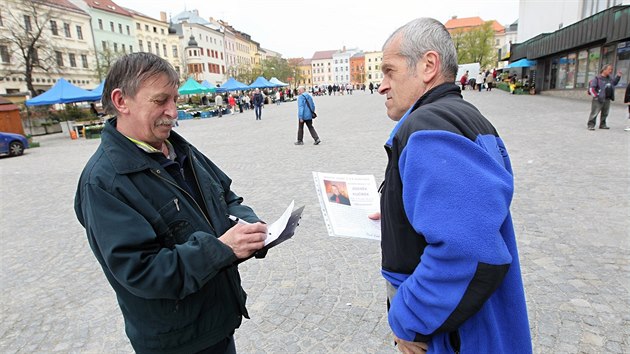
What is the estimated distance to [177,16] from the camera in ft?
307

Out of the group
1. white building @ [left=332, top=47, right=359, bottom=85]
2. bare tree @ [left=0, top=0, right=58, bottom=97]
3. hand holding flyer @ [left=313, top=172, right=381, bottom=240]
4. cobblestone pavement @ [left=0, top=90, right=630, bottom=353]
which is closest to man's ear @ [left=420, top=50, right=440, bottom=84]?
hand holding flyer @ [left=313, top=172, right=381, bottom=240]

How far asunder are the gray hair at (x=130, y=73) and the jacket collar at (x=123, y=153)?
0.13m

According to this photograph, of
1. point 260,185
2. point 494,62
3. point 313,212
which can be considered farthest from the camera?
point 494,62

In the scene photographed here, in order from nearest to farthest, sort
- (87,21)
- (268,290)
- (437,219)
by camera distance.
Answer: (437,219)
(268,290)
(87,21)

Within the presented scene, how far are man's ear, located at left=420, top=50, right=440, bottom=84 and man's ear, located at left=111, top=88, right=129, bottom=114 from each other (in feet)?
4.01

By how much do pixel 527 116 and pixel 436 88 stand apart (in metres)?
17.3

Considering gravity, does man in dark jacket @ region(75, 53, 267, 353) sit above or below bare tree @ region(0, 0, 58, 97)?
below

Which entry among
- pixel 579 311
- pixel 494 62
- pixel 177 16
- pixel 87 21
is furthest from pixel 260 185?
pixel 177 16

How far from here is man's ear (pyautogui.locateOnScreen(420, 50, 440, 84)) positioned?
1438mm

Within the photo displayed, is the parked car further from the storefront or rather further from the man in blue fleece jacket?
the storefront

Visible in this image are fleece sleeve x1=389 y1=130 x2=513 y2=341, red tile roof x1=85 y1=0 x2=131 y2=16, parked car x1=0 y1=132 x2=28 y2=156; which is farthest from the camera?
red tile roof x1=85 y1=0 x2=131 y2=16

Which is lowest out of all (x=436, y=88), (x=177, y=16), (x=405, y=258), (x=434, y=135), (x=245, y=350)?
(x=245, y=350)

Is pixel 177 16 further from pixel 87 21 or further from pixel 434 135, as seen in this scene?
pixel 434 135

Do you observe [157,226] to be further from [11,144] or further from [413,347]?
[11,144]
